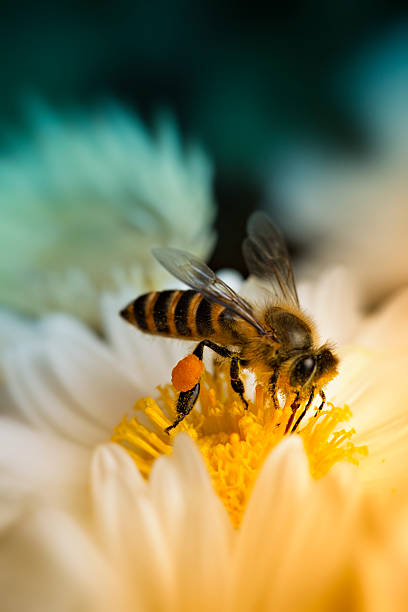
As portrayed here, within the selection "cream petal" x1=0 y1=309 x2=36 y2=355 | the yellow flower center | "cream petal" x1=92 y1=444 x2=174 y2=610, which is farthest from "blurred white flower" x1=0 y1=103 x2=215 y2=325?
"cream petal" x1=92 y1=444 x2=174 y2=610

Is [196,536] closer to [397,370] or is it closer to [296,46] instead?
[397,370]

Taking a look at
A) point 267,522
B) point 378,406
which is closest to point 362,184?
point 378,406

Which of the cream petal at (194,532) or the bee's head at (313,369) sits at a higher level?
the bee's head at (313,369)

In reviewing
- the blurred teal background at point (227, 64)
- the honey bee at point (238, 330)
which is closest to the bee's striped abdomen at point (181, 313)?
the honey bee at point (238, 330)

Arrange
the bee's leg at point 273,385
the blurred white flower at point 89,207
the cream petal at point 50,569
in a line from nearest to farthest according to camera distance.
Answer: the cream petal at point 50,569 → the bee's leg at point 273,385 → the blurred white flower at point 89,207

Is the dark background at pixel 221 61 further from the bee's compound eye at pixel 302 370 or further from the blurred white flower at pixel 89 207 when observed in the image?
the bee's compound eye at pixel 302 370

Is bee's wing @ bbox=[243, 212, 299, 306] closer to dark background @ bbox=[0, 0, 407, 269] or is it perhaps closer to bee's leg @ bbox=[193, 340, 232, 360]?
bee's leg @ bbox=[193, 340, 232, 360]
